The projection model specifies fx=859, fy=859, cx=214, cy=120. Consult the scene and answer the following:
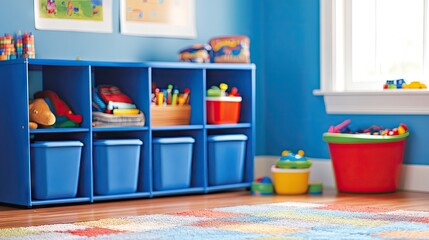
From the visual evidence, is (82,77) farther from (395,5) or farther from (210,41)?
(395,5)

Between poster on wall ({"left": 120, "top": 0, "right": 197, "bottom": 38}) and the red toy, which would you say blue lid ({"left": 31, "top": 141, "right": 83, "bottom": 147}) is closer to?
the red toy

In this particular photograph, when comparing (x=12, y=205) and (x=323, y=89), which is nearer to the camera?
(x=12, y=205)

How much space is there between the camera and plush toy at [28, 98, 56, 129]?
4453 millimetres

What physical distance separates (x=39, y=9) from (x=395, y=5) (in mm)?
2084

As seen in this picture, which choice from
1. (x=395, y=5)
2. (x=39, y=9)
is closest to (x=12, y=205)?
(x=39, y=9)

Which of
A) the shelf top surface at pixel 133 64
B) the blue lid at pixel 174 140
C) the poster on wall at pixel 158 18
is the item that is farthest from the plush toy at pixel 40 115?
the poster on wall at pixel 158 18

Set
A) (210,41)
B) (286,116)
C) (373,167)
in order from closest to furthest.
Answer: (373,167) < (210,41) < (286,116)

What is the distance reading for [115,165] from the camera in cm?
468

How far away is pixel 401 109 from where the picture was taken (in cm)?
497

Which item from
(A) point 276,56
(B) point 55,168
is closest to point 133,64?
(B) point 55,168

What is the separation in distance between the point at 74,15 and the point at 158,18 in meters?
0.58

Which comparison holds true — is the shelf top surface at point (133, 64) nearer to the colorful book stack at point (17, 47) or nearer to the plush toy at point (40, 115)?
the colorful book stack at point (17, 47)

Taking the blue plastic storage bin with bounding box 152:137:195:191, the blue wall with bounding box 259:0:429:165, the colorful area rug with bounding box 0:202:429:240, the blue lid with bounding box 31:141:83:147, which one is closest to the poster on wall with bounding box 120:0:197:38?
the blue wall with bounding box 259:0:429:165

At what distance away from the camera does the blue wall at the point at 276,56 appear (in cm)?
499
